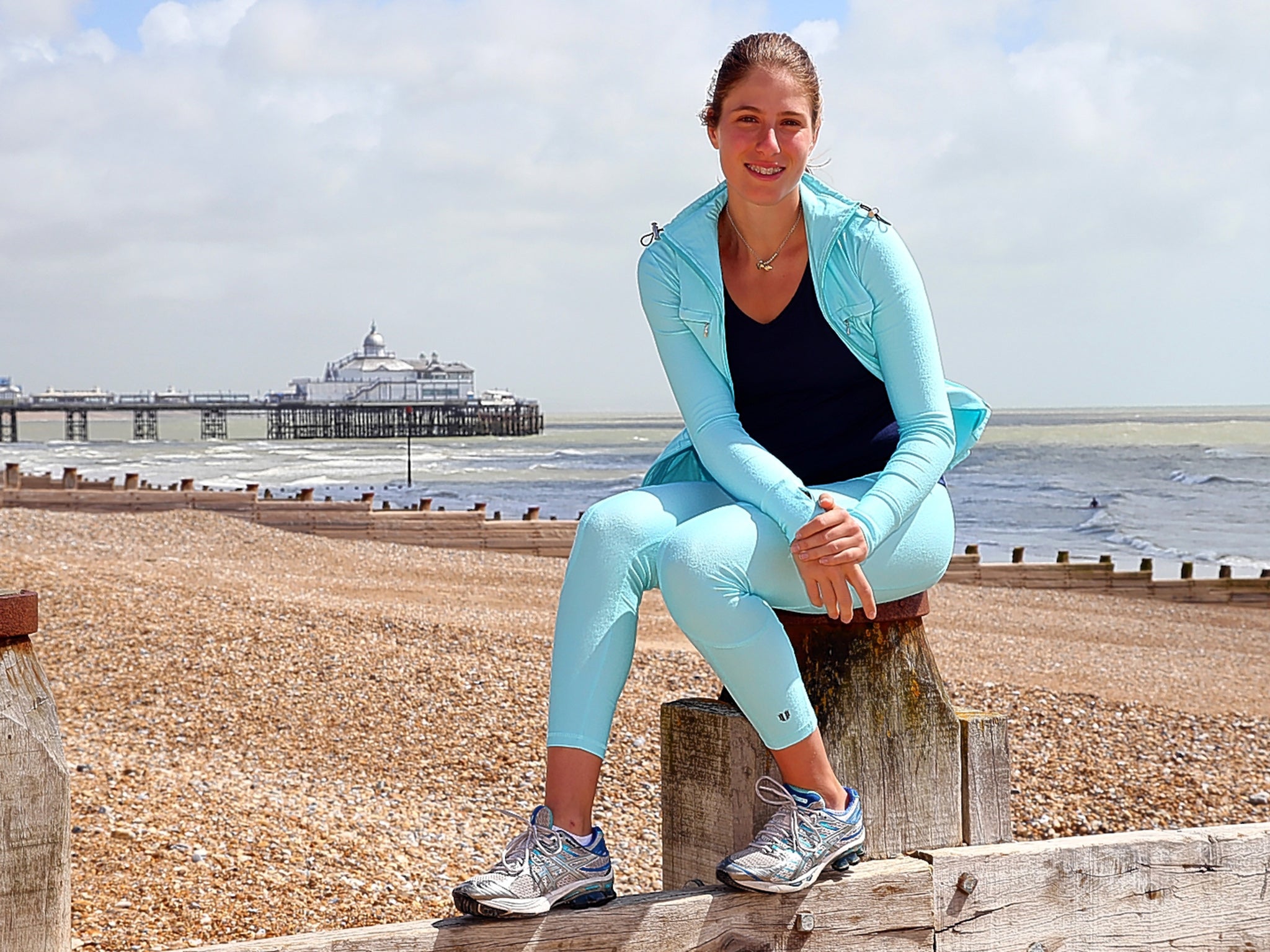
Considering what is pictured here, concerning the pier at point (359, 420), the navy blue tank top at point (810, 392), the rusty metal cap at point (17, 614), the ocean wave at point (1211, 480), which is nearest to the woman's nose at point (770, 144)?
the navy blue tank top at point (810, 392)

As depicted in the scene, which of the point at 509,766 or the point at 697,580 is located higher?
the point at 697,580

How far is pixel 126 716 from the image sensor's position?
6.28 meters

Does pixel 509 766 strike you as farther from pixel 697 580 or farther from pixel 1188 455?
pixel 1188 455

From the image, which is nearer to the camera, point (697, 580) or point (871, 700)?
point (697, 580)

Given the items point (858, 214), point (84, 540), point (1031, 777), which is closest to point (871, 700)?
point (858, 214)

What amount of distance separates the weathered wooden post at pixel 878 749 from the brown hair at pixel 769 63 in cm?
102

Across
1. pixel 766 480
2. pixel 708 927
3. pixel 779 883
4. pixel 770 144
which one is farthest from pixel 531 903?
pixel 770 144

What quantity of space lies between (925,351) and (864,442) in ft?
0.72

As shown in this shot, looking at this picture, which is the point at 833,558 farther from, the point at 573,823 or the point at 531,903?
the point at 531,903

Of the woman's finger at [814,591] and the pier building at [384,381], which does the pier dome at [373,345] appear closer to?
the pier building at [384,381]

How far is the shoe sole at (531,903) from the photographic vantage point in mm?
2049

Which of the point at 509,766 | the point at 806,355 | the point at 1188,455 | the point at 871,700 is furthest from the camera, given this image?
the point at 1188,455

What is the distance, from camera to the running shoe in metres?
2.05

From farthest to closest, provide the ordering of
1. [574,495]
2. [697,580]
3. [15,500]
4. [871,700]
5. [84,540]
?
[574,495] → [15,500] → [84,540] → [871,700] → [697,580]
